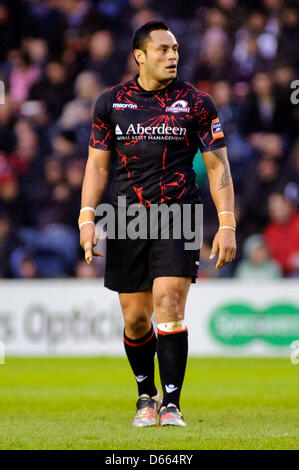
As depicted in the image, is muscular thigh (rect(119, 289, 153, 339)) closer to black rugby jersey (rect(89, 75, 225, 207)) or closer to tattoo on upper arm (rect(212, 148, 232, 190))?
black rugby jersey (rect(89, 75, 225, 207))

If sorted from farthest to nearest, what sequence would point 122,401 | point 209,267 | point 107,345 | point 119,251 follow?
point 209,267 < point 107,345 < point 122,401 < point 119,251

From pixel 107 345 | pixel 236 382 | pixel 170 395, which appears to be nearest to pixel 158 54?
pixel 170 395

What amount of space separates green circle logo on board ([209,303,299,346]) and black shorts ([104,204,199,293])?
17.2 feet

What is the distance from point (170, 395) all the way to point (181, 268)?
2.35ft

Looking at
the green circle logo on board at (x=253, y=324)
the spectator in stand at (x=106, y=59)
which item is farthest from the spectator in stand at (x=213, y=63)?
the green circle logo on board at (x=253, y=324)

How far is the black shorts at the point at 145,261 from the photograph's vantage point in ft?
16.6

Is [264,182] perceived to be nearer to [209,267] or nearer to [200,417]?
[209,267]

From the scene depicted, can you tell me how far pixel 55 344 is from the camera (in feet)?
34.0

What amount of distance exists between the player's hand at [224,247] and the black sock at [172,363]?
48cm

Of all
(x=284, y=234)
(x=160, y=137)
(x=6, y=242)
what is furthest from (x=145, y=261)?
(x=6, y=242)

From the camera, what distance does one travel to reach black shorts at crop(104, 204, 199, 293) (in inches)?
200

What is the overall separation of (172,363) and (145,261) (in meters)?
0.64

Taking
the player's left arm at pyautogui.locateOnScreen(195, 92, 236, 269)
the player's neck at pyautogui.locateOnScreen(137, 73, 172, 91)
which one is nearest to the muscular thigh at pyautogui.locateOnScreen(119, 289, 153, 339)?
the player's left arm at pyautogui.locateOnScreen(195, 92, 236, 269)

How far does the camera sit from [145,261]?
527cm
